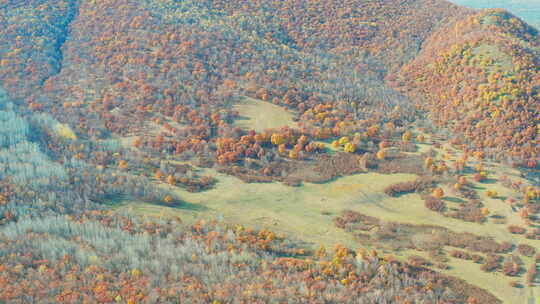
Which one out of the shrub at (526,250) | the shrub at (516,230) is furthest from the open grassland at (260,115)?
the shrub at (526,250)

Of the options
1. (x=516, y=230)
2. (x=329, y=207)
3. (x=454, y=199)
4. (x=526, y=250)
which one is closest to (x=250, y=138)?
(x=329, y=207)

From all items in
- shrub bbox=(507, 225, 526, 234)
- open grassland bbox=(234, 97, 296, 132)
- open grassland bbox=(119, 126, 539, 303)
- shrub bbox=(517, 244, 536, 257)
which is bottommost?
shrub bbox=(517, 244, 536, 257)

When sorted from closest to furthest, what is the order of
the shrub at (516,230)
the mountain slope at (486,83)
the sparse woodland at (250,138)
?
the sparse woodland at (250,138) → the shrub at (516,230) → the mountain slope at (486,83)

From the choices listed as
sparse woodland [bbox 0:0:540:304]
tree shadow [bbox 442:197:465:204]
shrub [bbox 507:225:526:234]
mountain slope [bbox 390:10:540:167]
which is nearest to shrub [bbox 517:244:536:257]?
sparse woodland [bbox 0:0:540:304]

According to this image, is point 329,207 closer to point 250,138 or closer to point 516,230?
point 250,138

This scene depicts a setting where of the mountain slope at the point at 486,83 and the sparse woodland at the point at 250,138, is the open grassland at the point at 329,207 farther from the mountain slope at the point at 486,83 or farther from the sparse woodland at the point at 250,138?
the mountain slope at the point at 486,83

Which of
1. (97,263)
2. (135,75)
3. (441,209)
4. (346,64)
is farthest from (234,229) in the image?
(346,64)

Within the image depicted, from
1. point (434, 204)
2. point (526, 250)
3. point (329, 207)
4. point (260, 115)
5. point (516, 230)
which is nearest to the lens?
point (526, 250)

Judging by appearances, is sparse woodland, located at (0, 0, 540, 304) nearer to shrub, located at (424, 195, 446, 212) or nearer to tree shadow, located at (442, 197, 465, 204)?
tree shadow, located at (442, 197, 465, 204)

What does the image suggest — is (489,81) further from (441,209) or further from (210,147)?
(210,147)

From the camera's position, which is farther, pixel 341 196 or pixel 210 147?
pixel 210 147

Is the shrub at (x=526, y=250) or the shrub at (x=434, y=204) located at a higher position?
the shrub at (x=434, y=204)
